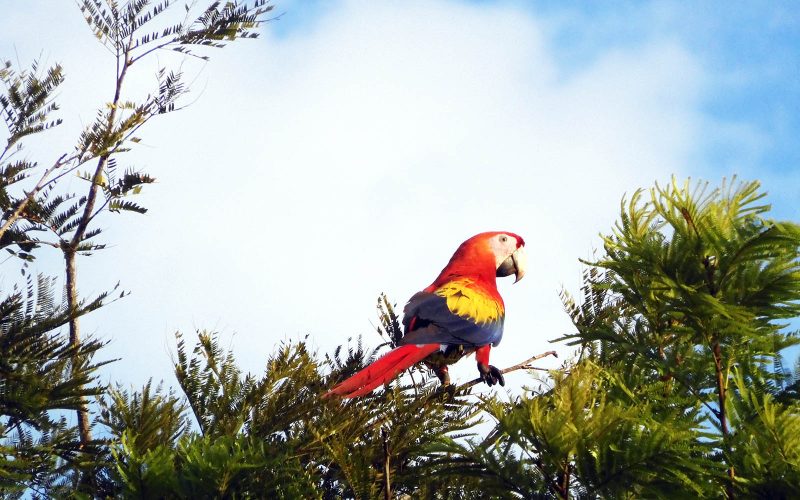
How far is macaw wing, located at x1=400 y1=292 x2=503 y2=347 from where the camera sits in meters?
4.60

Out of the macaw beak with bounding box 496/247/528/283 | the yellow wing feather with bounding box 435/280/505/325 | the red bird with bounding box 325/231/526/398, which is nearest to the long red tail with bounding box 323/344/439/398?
the red bird with bounding box 325/231/526/398

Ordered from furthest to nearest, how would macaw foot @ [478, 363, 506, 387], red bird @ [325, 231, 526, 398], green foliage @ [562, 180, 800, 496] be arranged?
1. macaw foot @ [478, 363, 506, 387]
2. red bird @ [325, 231, 526, 398]
3. green foliage @ [562, 180, 800, 496]

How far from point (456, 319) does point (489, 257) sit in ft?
3.26

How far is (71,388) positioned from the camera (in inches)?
165

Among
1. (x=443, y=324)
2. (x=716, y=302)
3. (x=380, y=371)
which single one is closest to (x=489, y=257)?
(x=443, y=324)

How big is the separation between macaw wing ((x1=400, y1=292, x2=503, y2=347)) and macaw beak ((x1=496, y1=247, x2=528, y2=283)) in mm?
1026

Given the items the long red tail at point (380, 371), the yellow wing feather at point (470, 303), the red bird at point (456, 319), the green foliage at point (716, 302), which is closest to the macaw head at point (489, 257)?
the red bird at point (456, 319)

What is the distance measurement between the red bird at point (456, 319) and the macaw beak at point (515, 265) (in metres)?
0.04

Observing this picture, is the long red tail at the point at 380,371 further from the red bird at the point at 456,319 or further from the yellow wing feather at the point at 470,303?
the yellow wing feather at the point at 470,303

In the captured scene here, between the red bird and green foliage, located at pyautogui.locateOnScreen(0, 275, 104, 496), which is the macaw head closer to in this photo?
the red bird

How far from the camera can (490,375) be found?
4.99m

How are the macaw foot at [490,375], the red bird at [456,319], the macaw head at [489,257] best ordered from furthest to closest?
the macaw head at [489,257], the macaw foot at [490,375], the red bird at [456,319]

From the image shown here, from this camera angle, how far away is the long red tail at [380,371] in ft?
12.7

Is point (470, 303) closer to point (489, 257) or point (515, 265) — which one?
point (489, 257)
